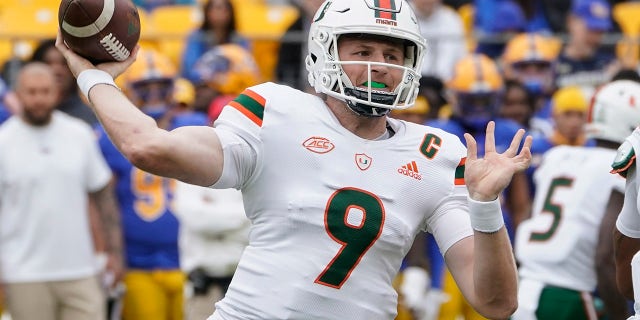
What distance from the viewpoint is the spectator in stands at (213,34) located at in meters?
10.2

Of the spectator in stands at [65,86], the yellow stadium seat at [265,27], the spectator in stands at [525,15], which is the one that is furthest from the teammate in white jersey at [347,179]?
the spectator in stands at [525,15]

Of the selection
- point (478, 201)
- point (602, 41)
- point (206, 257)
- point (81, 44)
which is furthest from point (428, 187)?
point (602, 41)

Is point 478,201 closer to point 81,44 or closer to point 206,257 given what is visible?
point 81,44

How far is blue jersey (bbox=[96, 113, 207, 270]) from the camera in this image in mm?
8477

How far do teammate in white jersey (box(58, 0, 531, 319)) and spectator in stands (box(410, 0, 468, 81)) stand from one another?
552 cm

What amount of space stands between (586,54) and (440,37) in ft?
3.57

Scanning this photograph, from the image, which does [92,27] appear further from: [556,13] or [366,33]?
[556,13]

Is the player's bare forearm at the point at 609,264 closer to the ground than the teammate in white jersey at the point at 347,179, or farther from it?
closer to the ground

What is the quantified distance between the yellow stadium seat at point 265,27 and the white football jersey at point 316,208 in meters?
6.09

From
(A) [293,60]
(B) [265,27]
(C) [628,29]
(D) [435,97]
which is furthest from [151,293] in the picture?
(C) [628,29]

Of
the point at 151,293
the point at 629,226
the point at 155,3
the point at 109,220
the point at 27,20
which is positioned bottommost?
the point at 151,293

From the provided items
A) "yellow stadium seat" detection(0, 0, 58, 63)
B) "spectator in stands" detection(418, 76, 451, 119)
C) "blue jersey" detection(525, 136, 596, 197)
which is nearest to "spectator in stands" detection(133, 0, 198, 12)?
"yellow stadium seat" detection(0, 0, 58, 63)

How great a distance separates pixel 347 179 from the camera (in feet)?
13.9

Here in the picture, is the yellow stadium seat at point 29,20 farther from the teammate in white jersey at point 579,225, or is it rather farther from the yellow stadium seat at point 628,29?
the teammate in white jersey at point 579,225
